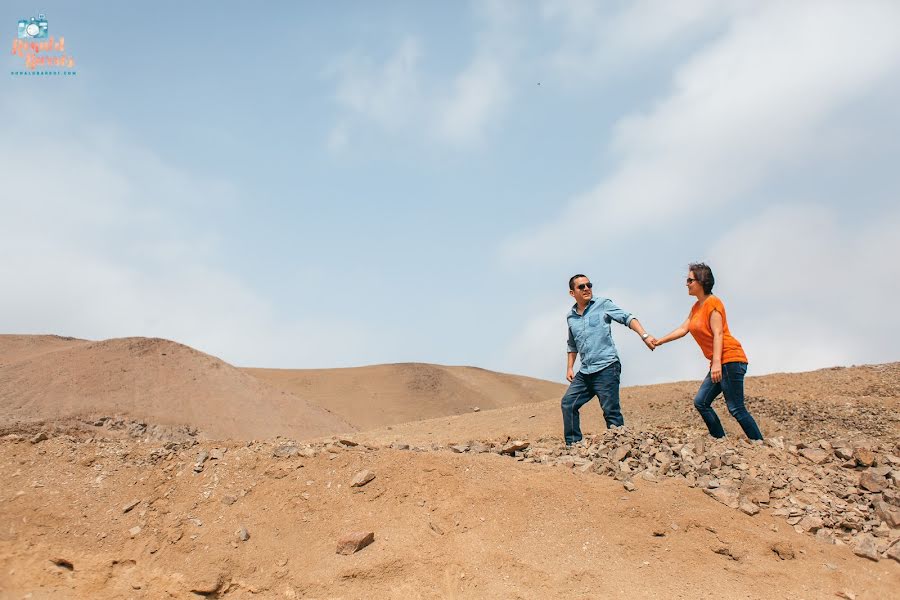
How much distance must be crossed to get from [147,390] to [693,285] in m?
13.6

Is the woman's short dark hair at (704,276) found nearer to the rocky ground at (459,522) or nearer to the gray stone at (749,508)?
the rocky ground at (459,522)

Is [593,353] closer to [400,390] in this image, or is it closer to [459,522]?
[459,522]

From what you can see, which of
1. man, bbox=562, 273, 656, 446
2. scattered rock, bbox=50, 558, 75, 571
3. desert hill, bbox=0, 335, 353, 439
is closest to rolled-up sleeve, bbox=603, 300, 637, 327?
man, bbox=562, 273, 656, 446

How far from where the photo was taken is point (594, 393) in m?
6.76

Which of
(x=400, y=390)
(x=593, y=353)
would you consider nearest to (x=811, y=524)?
(x=593, y=353)

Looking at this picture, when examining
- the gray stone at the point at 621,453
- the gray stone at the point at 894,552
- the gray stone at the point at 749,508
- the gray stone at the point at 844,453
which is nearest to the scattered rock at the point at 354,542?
the gray stone at the point at 621,453

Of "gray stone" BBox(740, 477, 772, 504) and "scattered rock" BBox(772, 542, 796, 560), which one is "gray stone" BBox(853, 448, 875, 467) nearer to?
"gray stone" BBox(740, 477, 772, 504)

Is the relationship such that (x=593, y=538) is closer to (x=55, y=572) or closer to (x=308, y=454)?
(x=308, y=454)

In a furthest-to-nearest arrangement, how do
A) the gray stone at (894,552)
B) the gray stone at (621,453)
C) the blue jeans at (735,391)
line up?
the blue jeans at (735,391)
the gray stone at (621,453)
the gray stone at (894,552)

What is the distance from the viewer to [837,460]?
6.08 m

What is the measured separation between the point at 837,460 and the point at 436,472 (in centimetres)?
358

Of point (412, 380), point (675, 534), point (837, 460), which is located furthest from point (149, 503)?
point (412, 380)

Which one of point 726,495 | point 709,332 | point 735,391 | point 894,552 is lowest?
point 894,552

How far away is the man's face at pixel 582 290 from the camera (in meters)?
6.86
